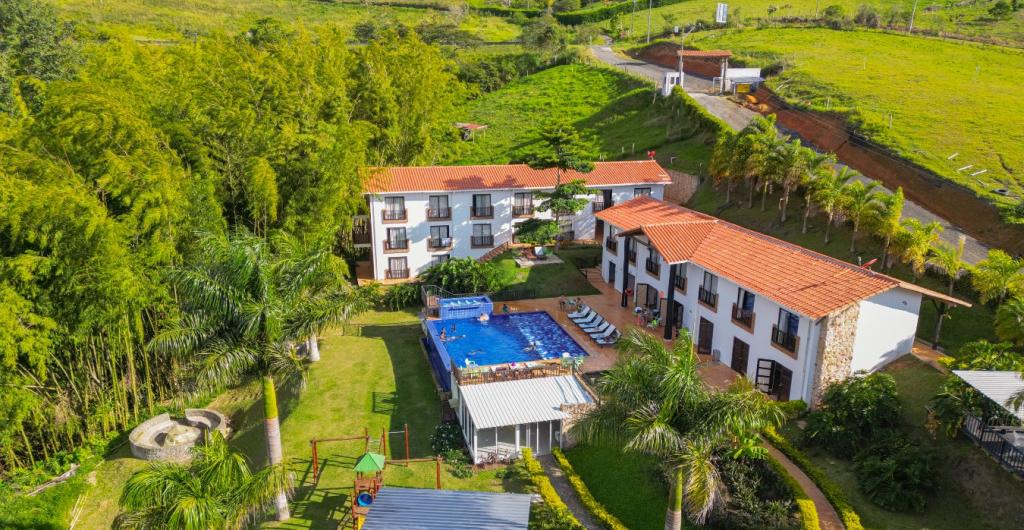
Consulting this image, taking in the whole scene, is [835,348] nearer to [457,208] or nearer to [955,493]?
[955,493]

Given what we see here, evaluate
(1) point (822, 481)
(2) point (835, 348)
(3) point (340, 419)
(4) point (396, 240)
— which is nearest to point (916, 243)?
(2) point (835, 348)

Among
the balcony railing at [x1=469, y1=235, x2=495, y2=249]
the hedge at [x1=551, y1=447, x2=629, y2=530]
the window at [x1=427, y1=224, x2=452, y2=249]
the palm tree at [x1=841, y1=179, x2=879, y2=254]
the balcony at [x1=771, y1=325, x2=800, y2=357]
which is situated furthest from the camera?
the balcony railing at [x1=469, y1=235, x2=495, y2=249]

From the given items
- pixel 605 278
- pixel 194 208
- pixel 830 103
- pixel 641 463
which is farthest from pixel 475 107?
pixel 641 463

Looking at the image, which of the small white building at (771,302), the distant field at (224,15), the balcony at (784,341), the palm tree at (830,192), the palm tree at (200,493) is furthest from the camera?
the distant field at (224,15)

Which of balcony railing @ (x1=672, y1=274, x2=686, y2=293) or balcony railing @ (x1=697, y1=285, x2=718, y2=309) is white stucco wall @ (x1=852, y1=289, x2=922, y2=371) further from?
balcony railing @ (x1=672, y1=274, x2=686, y2=293)

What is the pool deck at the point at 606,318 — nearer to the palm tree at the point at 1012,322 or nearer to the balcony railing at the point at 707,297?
the balcony railing at the point at 707,297

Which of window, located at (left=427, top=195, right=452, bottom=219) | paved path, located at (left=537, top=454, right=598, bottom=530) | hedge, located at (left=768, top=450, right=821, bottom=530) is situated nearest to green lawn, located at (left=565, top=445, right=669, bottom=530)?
paved path, located at (left=537, top=454, right=598, bottom=530)

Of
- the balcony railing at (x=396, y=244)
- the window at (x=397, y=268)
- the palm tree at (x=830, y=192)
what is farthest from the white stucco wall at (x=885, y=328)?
the window at (x=397, y=268)
